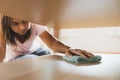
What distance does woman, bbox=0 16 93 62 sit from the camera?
4.68 ft

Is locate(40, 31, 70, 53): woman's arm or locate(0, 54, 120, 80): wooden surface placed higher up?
locate(40, 31, 70, 53): woman's arm

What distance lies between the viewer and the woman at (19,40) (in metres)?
1.43

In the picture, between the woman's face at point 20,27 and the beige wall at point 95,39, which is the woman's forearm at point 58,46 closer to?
the woman's face at point 20,27

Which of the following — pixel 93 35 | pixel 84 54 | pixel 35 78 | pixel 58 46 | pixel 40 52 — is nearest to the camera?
pixel 35 78

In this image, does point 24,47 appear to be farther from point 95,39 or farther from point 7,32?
point 95,39

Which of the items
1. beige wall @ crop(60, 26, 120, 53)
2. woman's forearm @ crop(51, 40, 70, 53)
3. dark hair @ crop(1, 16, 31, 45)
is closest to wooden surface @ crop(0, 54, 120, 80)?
woman's forearm @ crop(51, 40, 70, 53)

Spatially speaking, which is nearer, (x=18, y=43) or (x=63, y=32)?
(x=18, y=43)

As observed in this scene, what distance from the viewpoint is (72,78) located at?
20.1 inches

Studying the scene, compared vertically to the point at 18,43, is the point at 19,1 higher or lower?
higher

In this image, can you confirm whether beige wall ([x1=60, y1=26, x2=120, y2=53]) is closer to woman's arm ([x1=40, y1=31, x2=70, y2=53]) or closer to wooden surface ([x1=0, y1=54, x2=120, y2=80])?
woman's arm ([x1=40, y1=31, x2=70, y2=53])

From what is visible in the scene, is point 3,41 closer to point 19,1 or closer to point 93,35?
point 19,1

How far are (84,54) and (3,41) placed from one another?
77 cm

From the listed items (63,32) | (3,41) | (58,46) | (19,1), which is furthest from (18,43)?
(63,32)

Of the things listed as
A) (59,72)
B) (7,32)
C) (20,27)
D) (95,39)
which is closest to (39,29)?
(20,27)
